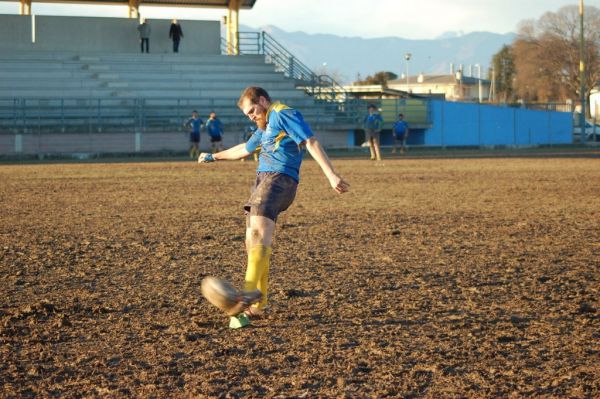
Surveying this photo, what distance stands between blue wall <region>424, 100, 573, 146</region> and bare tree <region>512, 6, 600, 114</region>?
195 ft

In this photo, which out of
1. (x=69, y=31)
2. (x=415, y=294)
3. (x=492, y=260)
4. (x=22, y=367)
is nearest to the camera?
(x=22, y=367)

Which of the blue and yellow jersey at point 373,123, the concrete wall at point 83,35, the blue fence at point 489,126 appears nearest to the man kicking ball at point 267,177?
the blue and yellow jersey at point 373,123

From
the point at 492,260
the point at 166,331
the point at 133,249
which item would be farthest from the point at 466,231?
the point at 166,331

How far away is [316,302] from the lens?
802 centimetres

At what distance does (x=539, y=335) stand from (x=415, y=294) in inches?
67.0

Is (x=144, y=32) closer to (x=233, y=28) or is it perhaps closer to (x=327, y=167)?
(x=233, y=28)

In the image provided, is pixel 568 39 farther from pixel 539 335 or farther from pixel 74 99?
pixel 539 335

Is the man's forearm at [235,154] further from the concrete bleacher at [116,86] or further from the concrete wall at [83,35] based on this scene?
the concrete wall at [83,35]

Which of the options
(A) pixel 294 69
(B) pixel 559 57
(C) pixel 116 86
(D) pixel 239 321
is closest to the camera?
(D) pixel 239 321

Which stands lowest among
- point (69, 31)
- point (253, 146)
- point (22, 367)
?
point (22, 367)

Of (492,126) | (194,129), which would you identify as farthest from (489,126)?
(194,129)

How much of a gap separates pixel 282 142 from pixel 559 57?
110835mm

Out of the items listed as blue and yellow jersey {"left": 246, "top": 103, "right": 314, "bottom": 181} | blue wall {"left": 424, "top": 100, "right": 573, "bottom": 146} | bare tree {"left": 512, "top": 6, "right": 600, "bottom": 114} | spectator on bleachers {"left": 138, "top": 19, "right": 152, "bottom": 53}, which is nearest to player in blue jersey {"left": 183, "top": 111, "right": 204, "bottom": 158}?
spectator on bleachers {"left": 138, "top": 19, "right": 152, "bottom": 53}

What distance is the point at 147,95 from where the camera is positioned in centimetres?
4403
